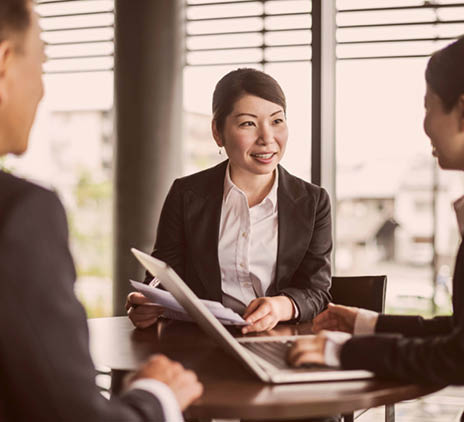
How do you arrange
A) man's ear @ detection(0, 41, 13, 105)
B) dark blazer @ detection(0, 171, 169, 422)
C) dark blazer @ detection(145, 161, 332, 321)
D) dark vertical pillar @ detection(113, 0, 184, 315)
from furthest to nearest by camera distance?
1. dark vertical pillar @ detection(113, 0, 184, 315)
2. dark blazer @ detection(145, 161, 332, 321)
3. man's ear @ detection(0, 41, 13, 105)
4. dark blazer @ detection(0, 171, 169, 422)

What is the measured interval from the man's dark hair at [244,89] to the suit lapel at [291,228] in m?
0.31

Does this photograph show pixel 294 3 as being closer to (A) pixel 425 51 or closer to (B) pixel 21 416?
(A) pixel 425 51

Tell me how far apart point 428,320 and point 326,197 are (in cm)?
83

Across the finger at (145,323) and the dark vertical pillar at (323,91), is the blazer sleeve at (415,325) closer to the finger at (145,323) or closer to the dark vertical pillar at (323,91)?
the finger at (145,323)

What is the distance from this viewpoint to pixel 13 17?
1011mm

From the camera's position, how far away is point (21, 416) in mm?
933

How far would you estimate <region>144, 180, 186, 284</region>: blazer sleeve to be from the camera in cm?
233

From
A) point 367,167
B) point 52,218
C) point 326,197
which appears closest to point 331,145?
point 326,197

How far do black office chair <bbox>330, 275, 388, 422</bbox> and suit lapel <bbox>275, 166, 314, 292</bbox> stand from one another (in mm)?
238

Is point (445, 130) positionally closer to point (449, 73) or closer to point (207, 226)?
point (449, 73)

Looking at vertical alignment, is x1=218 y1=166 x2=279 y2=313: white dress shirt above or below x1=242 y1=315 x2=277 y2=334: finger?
above

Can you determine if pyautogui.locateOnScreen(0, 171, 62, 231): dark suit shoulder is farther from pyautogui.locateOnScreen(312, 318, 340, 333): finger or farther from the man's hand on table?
pyautogui.locateOnScreen(312, 318, 340, 333): finger

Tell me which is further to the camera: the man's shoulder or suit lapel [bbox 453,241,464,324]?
suit lapel [bbox 453,241,464,324]

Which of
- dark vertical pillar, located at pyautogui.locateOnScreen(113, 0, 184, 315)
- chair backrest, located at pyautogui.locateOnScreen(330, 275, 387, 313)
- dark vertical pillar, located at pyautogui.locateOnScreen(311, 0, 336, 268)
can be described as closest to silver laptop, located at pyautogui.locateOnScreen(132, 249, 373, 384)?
chair backrest, located at pyautogui.locateOnScreen(330, 275, 387, 313)
